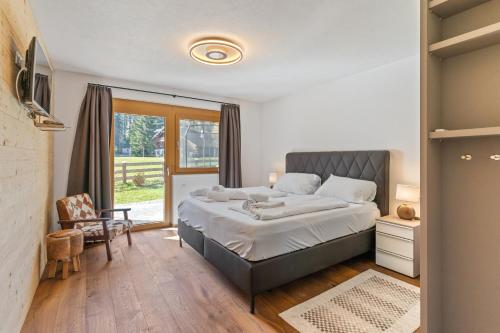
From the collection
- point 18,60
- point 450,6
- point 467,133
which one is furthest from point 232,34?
point 467,133

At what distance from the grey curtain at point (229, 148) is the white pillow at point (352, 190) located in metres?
2.04

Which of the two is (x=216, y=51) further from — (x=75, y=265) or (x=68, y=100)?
(x=75, y=265)

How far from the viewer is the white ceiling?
2039 millimetres

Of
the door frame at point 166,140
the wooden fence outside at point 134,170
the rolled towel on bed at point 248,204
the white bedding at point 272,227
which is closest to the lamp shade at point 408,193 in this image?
the white bedding at point 272,227

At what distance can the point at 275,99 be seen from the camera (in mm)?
5160

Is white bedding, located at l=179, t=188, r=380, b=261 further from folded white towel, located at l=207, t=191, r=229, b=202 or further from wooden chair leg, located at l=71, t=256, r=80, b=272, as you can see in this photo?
wooden chair leg, located at l=71, t=256, r=80, b=272

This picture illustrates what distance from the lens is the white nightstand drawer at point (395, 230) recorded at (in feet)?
8.29

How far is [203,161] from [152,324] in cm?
327

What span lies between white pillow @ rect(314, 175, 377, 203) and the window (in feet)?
7.97

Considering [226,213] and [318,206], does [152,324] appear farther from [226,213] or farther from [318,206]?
[318,206]

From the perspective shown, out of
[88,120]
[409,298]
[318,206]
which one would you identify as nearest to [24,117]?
[88,120]

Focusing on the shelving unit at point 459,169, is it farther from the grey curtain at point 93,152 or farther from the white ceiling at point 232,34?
the grey curtain at point 93,152

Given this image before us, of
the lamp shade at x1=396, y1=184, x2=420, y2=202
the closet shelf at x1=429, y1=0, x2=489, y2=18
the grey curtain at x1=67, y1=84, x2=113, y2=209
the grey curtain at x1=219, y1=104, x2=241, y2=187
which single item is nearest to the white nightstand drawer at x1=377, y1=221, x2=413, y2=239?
the lamp shade at x1=396, y1=184, x2=420, y2=202

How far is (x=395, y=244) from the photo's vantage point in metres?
2.63
